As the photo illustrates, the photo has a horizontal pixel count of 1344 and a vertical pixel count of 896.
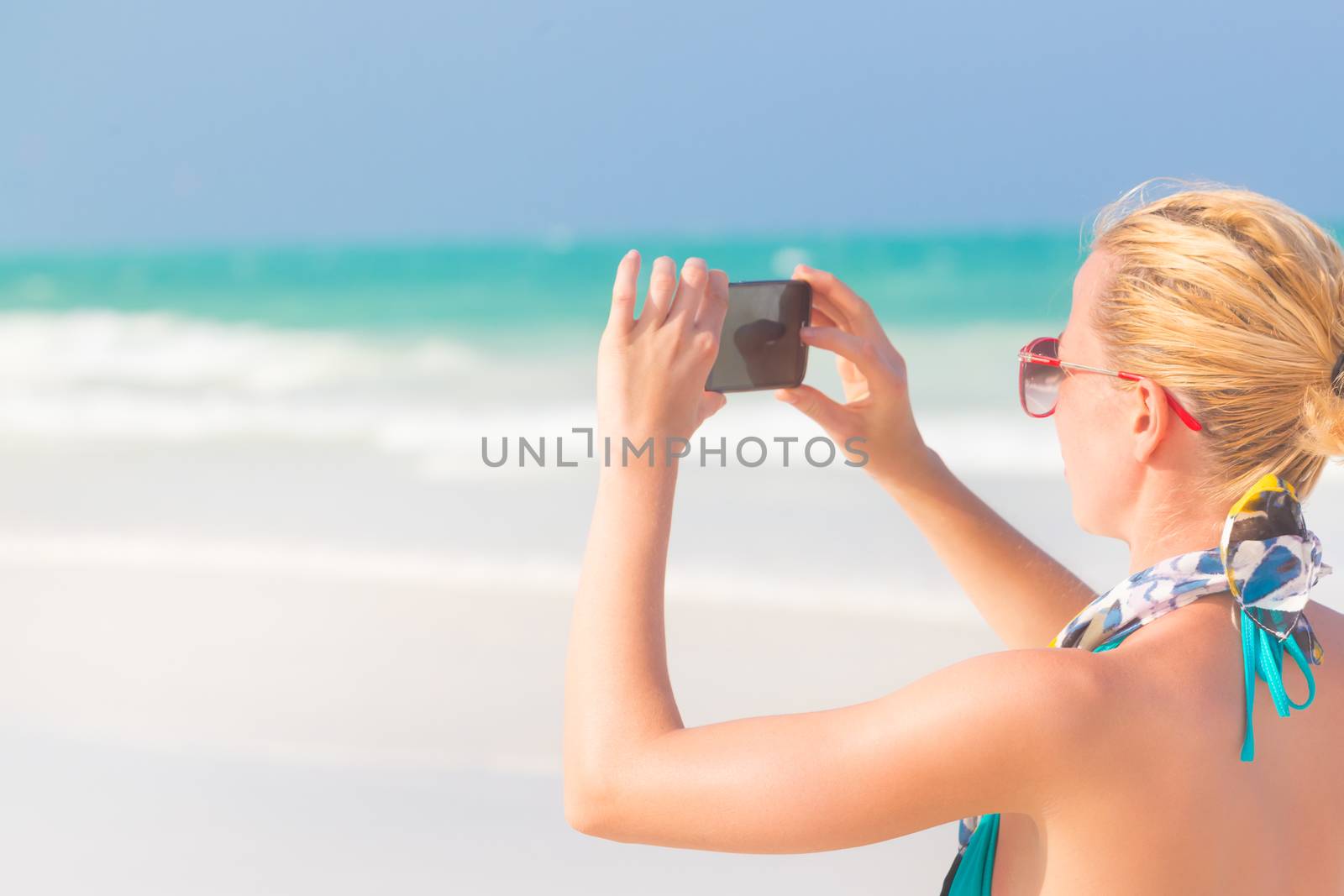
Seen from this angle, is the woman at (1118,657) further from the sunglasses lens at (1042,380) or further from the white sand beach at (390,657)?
the white sand beach at (390,657)

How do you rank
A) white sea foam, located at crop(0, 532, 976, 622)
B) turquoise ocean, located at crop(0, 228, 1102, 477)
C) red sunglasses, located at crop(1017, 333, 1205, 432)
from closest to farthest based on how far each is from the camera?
red sunglasses, located at crop(1017, 333, 1205, 432)
white sea foam, located at crop(0, 532, 976, 622)
turquoise ocean, located at crop(0, 228, 1102, 477)

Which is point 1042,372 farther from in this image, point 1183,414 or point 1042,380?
point 1183,414

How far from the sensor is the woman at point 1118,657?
102 cm

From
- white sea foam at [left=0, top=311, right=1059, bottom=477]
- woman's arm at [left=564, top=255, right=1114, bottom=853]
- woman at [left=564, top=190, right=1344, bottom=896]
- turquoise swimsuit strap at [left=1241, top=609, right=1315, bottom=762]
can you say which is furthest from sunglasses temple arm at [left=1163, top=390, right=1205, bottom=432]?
white sea foam at [left=0, top=311, right=1059, bottom=477]

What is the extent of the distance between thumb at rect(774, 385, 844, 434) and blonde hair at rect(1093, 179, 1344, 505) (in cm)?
41

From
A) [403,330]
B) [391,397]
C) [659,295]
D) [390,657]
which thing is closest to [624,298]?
[659,295]

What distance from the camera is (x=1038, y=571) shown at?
5.47 feet

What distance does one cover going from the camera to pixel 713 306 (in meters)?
1.27

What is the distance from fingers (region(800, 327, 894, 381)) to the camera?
155 cm

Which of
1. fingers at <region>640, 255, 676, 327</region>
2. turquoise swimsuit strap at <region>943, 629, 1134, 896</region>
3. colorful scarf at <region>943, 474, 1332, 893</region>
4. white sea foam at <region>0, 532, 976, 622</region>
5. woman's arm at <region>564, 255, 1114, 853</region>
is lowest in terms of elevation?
turquoise swimsuit strap at <region>943, 629, 1134, 896</region>

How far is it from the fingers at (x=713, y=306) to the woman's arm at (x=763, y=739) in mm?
104

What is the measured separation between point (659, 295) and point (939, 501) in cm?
66

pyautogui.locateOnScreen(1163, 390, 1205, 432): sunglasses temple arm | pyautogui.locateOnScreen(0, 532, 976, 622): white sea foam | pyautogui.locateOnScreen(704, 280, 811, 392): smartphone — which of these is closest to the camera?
pyautogui.locateOnScreen(1163, 390, 1205, 432): sunglasses temple arm

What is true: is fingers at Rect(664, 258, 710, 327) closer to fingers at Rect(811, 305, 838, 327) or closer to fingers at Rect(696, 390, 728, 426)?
fingers at Rect(696, 390, 728, 426)
